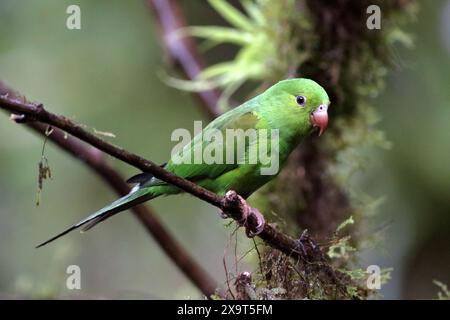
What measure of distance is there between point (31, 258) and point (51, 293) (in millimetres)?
3381

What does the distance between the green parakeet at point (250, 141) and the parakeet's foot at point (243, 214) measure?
48 cm

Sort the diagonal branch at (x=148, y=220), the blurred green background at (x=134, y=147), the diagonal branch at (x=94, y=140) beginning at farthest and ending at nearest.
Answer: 1. the blurred green background at (x=134, y=147)
2. the diagonal branch at (x=148, y=220)
3. the diagonal branch at (x=94, y=140)

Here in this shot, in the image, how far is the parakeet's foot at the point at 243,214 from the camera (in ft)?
9.09

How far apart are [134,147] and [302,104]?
3417mm

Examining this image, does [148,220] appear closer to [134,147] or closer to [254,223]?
[254,223]

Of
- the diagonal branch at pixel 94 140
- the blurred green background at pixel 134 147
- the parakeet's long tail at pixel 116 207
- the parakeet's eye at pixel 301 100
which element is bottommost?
the diagonal branch at pixel 94 140

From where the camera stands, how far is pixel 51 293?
162 inches

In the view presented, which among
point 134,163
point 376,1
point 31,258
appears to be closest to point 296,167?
point 376,1

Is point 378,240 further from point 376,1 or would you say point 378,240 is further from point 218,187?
point 376,1

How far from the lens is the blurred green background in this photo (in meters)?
5.65

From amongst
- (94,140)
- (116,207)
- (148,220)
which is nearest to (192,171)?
(116,207)

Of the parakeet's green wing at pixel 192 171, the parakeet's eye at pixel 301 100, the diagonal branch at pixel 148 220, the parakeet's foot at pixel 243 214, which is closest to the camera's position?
the parakeet's foot at pixel 243 214

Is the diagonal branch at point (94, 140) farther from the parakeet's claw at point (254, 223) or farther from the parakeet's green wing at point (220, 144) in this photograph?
the parakeet's green wing at point (220, 144)

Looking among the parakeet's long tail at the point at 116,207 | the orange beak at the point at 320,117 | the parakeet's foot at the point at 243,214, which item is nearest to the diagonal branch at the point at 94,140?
the parakeet's foot at the point at 243,214
